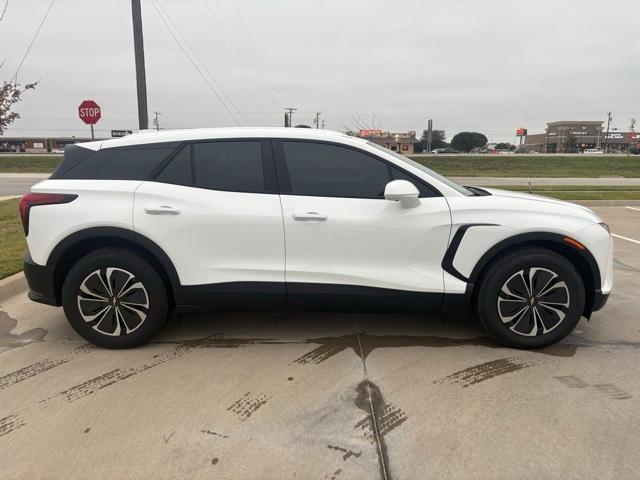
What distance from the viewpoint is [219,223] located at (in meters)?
3.35

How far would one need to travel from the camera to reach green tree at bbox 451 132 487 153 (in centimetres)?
10669

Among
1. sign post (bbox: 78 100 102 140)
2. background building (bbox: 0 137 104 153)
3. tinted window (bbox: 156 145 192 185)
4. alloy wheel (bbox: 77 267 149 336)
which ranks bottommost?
alloy wheel (bbox: 77 267 149 336)

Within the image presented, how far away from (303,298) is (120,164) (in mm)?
1750

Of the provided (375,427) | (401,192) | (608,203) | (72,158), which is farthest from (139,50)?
(608,203)

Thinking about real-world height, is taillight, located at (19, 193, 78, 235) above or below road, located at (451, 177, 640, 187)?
above

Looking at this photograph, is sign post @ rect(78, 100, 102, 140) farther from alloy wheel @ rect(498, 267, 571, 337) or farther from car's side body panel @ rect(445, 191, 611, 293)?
alloy wheel @ rect(498, 267, 571, 337)

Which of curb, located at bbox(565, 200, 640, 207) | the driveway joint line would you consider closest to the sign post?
the driveway joint line

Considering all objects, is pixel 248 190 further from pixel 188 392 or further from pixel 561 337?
pixel 561 337

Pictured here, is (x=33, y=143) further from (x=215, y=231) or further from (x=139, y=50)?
(x=215, y=231)

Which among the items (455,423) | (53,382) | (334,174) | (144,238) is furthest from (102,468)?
(334,174)

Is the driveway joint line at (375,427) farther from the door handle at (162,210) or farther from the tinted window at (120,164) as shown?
the tinted window at (120,164)

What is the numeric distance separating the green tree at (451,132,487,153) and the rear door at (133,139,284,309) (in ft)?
360

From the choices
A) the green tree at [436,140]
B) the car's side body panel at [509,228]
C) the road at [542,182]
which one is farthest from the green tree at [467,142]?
the car's side body panel at [509,228]

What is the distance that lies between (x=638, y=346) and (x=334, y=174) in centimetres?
271
